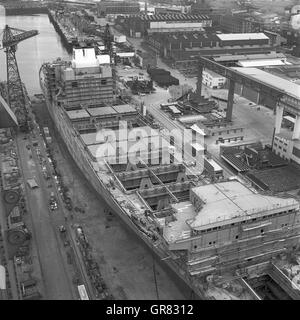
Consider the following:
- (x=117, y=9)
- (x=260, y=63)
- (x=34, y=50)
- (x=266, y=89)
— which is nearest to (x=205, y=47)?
(x=260, y=63)

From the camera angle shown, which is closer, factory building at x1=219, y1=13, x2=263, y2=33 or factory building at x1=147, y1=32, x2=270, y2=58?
factory building at x1=147, y1=32, x2=270, y2=58

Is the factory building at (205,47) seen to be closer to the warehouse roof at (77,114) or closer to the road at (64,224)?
the warehouse roof at (77,114)

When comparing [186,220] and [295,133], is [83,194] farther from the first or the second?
[295,133]

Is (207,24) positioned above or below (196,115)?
above

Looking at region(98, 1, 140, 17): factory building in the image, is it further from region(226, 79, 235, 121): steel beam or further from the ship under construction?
the ship under construction

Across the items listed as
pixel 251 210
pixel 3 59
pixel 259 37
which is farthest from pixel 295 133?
pixel 3 59

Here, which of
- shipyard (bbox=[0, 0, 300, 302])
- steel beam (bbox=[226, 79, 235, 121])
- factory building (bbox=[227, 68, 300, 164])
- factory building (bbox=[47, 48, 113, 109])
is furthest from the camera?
steel beam (bbox=[226, 79, 235, 121])

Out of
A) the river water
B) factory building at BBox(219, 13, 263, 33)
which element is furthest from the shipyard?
factory building at BBox(219, 13, 263, 33)
